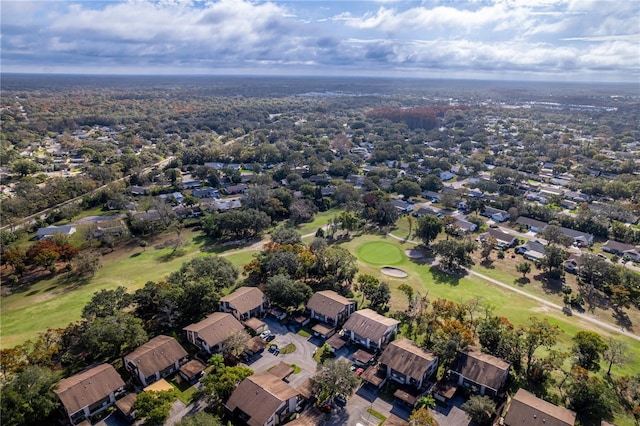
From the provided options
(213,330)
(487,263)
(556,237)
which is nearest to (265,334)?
(213,330)

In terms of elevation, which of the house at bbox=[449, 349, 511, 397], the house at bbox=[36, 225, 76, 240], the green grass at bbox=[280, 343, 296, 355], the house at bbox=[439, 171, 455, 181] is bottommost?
the green grass at bbox=[280, 343, 296, 355]

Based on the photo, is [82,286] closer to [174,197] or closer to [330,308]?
[174,197]

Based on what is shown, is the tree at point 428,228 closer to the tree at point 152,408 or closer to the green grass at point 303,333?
the green grass at point 303,333

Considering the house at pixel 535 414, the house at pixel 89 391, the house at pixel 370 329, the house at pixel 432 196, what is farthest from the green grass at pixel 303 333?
the house at pixel 432 196

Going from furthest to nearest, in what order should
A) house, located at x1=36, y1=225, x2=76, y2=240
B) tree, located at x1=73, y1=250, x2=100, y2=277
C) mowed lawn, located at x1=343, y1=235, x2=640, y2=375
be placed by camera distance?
1. house, located at x1=36, y1=225, x2=76, y2=240
2. tree, located at x1=73, y1=250, x2=100, y2=277
3. mowed lawn, located at x1=343, y1=235, x2=640, y2=375

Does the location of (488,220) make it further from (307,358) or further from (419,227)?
(307,358)

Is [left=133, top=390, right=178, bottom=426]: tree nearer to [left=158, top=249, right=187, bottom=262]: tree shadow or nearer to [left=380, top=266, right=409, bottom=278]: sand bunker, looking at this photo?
[left=158, top=249, right=187, bottom=262]: tree shadow

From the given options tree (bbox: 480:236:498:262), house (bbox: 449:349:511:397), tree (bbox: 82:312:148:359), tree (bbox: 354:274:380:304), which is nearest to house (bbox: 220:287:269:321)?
tree (bbox: 82:312:148:359)
